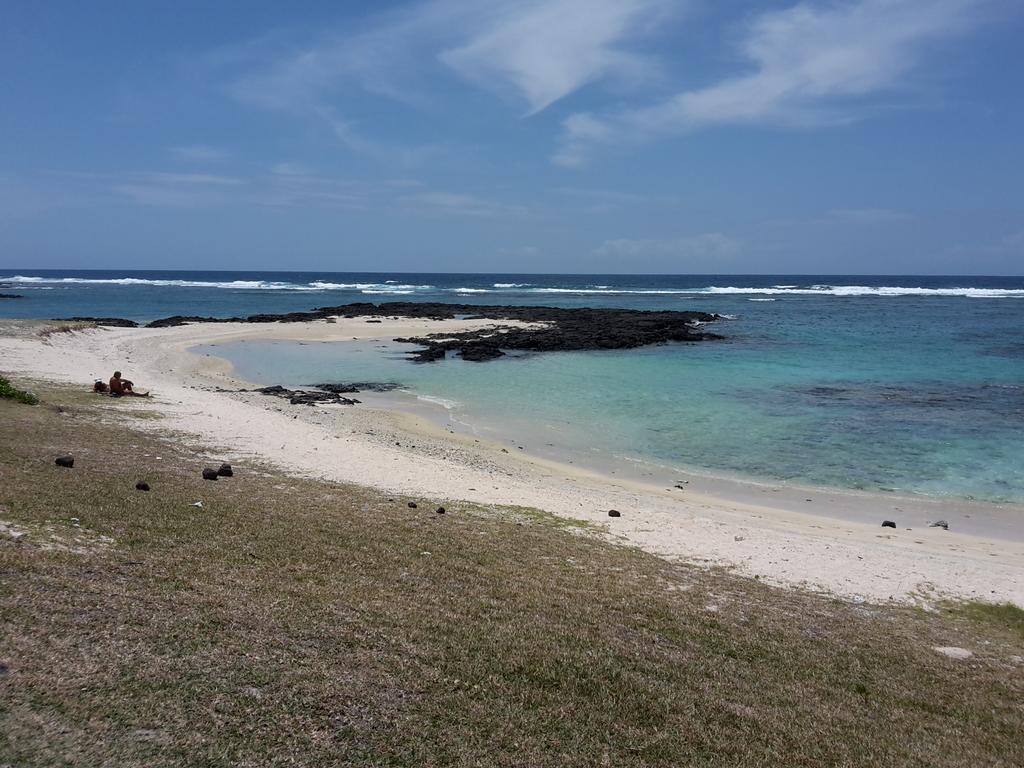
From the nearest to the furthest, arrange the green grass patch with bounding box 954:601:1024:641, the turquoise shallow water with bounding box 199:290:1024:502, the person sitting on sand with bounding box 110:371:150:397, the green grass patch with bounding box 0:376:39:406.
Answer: the green grass patch with bounding box 954:601:1024:641 → the green grass patch with bounding box 0:376:39:406 → the turquoise shallow water with bounding box 199:290:1024:502 → the person sitting on sand with bounding box 110:371:150:397

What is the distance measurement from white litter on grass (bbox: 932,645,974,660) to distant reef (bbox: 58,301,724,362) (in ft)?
106

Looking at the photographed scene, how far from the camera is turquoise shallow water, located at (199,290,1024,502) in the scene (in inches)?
763

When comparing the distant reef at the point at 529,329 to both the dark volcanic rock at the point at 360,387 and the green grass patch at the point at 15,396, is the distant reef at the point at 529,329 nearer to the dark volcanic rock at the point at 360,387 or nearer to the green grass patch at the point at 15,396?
the dark volcanic rock at the point at 360,387

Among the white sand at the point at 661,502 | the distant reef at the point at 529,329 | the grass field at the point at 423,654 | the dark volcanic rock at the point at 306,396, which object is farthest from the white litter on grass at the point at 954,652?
the distant reef at the point at 529,329

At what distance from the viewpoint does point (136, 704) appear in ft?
15.6

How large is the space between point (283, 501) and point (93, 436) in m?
5.74

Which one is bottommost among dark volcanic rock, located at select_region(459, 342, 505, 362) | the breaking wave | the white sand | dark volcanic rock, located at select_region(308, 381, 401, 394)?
the white sand

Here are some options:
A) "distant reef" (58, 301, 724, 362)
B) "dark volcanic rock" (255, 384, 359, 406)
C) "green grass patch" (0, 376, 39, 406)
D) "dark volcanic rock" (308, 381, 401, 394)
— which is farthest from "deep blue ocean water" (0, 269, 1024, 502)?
"green grass patch" (0, 376, 39, 406)

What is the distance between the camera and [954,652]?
786 centimetres

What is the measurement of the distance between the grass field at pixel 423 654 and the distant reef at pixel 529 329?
99.3 ft

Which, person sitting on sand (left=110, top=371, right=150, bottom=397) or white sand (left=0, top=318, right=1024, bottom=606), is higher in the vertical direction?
person sitting on sand (left=110, top=371, right=150, bottom=397)

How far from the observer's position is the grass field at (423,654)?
4789 mm

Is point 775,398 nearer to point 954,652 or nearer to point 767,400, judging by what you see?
point 767,400

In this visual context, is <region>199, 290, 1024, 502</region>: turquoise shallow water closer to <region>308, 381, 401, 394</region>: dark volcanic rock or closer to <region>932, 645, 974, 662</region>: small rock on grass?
<region>308, 381, 401, 394</region>: dark volcanic rock
